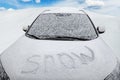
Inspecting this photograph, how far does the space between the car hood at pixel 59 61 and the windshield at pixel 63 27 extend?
1.05 feet

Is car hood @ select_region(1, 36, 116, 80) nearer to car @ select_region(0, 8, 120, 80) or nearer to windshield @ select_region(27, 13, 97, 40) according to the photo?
car @ select_region(0, 8, 120, 80)

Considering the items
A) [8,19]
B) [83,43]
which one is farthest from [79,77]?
[8,19]

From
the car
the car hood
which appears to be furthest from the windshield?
the car hood

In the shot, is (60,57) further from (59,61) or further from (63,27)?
(63,27)

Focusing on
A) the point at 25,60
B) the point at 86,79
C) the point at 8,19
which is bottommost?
the point at 8,19

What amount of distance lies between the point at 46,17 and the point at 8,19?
3527 centimetres

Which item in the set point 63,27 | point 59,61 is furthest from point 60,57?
point 63,27

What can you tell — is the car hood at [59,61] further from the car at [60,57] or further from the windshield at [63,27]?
the windshield at [63,27]

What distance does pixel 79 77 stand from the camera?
3.65 metres

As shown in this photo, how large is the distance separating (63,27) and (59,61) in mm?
1353

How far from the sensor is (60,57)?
153 inches

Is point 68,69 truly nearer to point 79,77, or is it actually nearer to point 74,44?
point 79,77

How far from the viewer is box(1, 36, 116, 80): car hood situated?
367cm

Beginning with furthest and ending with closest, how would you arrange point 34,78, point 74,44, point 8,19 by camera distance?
point 8,19, point 74,44, point 34,78
